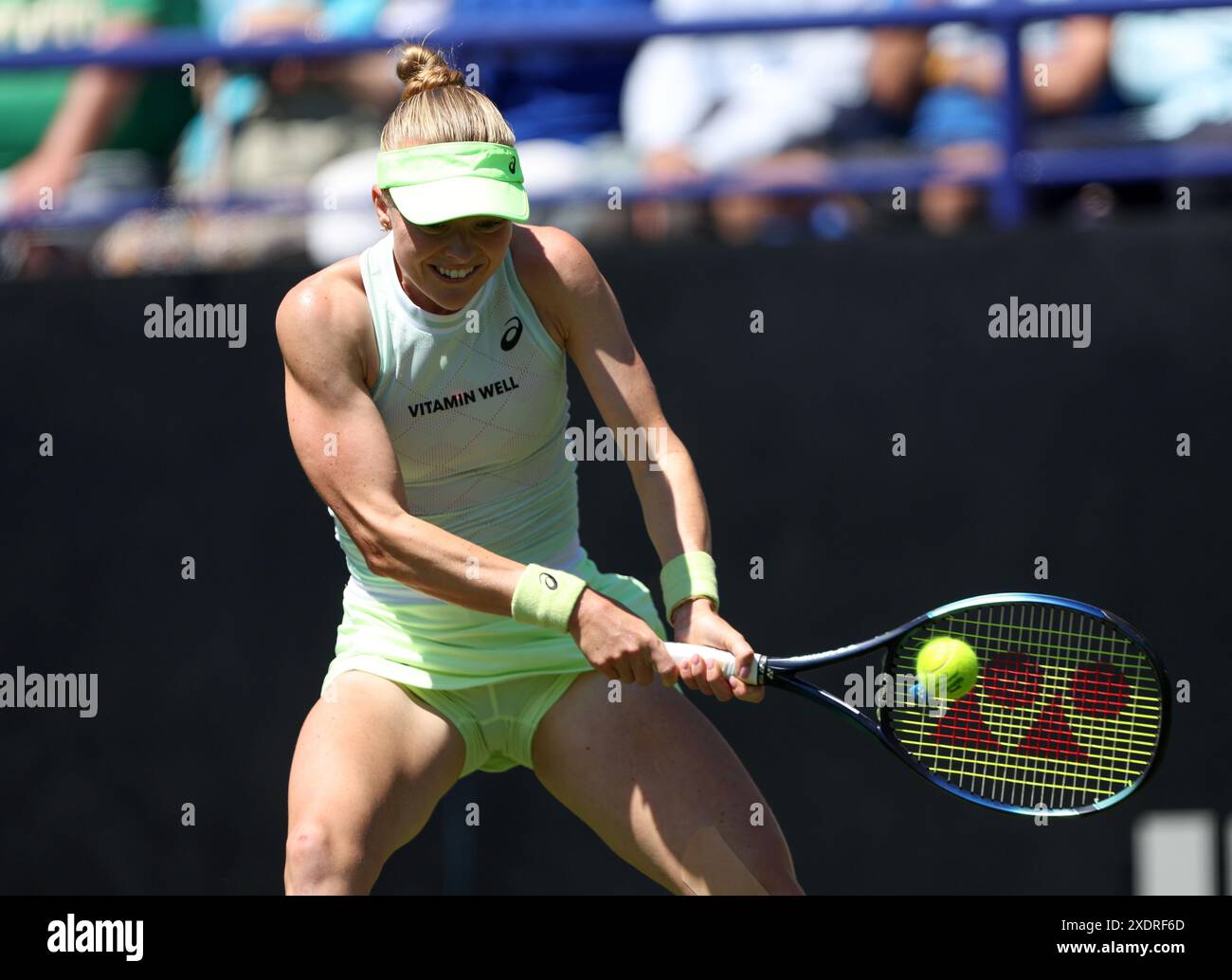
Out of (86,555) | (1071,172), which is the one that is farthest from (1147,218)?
(86,555)

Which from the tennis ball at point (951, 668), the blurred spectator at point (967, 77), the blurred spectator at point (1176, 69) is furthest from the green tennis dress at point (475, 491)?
the blurred spectator at point (1176, 69)

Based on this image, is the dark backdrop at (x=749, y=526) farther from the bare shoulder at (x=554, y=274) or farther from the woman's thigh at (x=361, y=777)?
the woman's thigh at (x=361, y=777)

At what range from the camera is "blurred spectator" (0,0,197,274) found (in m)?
4.68

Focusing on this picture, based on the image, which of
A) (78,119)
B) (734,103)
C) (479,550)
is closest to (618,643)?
(479,550)

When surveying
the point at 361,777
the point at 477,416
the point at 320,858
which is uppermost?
the point at 477,416

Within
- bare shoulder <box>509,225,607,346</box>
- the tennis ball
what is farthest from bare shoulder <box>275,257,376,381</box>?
the tennis ball

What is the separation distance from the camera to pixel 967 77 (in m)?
4.59

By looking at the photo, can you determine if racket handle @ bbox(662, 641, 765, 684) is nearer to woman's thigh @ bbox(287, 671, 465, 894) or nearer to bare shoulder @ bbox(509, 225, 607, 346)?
woman's thigh @ bbox(287, 671, 465, 894)

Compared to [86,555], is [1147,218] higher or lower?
higher

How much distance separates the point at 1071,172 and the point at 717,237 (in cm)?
85

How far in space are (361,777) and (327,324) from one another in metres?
0.67

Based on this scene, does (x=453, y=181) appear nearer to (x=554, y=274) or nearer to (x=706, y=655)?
(x=554, y=274)

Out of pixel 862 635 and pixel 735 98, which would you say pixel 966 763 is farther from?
pixel 735 98
